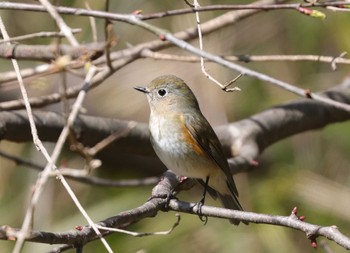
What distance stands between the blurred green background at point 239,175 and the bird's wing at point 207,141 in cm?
78

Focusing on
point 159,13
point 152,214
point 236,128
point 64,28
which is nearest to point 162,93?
point 236,128

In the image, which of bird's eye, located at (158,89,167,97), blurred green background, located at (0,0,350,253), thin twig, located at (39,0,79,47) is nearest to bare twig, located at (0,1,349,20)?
thin twig, located at (39,0,79,47)

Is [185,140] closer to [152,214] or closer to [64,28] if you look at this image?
[152,214]

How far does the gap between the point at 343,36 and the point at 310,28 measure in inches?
12.5

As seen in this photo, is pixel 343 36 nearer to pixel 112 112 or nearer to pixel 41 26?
pixel 112 112

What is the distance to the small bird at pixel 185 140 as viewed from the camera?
141 inches

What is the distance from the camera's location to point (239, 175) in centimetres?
478

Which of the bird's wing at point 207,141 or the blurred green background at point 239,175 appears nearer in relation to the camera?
the bird's wing at point 207,141

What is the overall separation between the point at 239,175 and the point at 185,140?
1176 millimetres

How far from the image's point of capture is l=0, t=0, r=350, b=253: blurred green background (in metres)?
4.45

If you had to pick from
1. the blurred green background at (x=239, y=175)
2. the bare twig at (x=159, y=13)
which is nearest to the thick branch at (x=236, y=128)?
the blurred green background at (x=239, y=175)

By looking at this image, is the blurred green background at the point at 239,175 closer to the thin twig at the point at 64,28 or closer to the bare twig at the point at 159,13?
the bare twig at the point at 159,13

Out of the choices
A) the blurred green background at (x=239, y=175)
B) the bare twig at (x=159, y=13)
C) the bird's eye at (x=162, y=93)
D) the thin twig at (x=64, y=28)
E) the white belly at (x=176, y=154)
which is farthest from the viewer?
the blurred green background at (x=239, y=175)

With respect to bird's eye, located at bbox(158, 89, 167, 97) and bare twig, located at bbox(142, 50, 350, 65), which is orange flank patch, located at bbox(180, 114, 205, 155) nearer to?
bird's eye, located at bbox(158, 89, 167, 97)
